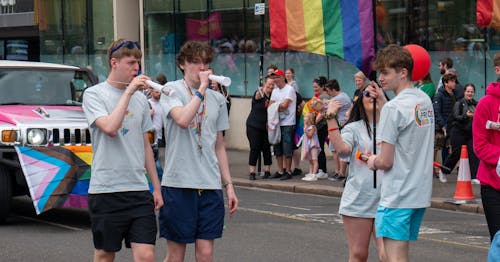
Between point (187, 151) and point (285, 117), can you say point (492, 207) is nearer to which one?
point (187, 151)

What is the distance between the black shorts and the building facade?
1397 centimetres

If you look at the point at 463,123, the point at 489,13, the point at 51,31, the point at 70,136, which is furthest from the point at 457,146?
the point at 51,31

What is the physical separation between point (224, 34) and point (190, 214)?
19.7 metres

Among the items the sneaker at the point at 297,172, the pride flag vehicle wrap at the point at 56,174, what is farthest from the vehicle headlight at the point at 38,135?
the sneaker at the point at 297,172

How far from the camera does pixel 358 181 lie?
710cm

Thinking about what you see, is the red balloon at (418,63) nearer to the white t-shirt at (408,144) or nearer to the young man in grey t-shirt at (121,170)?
the white t-shirt at (408,144)

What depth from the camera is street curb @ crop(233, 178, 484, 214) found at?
14.5m

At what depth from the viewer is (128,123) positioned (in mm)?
6727

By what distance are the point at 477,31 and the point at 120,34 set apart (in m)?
13.4

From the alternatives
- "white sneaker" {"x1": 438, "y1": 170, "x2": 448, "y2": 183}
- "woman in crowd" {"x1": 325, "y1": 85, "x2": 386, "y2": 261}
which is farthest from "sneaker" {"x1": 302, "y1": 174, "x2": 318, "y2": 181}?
"woman in crowd" {"x1": 325, "y1": 85, "x2": 386, "y2": 261}

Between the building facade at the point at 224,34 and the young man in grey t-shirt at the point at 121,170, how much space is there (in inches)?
548

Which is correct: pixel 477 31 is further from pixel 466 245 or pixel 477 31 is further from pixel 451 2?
pixel 466 245

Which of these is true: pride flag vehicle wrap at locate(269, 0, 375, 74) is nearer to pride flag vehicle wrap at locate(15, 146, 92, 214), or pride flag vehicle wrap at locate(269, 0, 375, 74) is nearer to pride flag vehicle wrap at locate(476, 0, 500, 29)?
pride flag vehicle wrap at locate(476, 0, 500, 29)

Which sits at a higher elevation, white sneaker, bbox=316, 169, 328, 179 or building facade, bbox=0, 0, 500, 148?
building facade, bbox=0, 0, 500, 148
